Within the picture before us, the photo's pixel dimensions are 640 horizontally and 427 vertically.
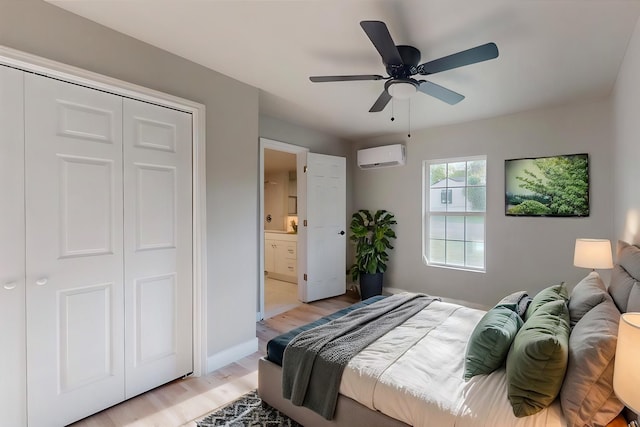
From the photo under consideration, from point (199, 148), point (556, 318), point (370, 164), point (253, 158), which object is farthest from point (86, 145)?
point (370, 164)

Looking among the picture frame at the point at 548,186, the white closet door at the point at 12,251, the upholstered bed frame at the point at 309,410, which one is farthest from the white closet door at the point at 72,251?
the picture frame at the point at 548,186

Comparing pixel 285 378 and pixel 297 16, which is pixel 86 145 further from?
pixel 285 378

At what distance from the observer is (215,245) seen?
260 centimetres

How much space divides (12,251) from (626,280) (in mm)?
3216

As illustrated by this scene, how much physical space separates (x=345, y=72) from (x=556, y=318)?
7.08 ft

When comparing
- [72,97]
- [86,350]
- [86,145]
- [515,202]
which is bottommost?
[86,350]

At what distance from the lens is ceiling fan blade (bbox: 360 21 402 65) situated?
5.00 feet

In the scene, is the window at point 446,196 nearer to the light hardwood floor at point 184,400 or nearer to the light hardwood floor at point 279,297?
the light hardwood floor at point 279,297

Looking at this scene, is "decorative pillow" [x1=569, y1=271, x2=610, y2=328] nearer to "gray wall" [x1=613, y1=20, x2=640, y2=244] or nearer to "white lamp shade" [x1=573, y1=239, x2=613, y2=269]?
"gray wall" [x1=613, y1=20, x2=640, y2=244]

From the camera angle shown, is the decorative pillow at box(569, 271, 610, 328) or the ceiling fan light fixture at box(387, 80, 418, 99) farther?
the ceiling fan light fixture at box(387, 80, 418, 99)

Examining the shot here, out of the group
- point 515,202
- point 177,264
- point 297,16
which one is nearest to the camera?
point 297,16

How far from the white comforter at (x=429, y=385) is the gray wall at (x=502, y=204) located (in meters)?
2.05

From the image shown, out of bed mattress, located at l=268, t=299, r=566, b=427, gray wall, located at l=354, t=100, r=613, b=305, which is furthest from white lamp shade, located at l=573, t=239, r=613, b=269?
bed mattress, located at l=268, t=299, r=566, b=427

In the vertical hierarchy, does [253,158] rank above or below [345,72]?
below
